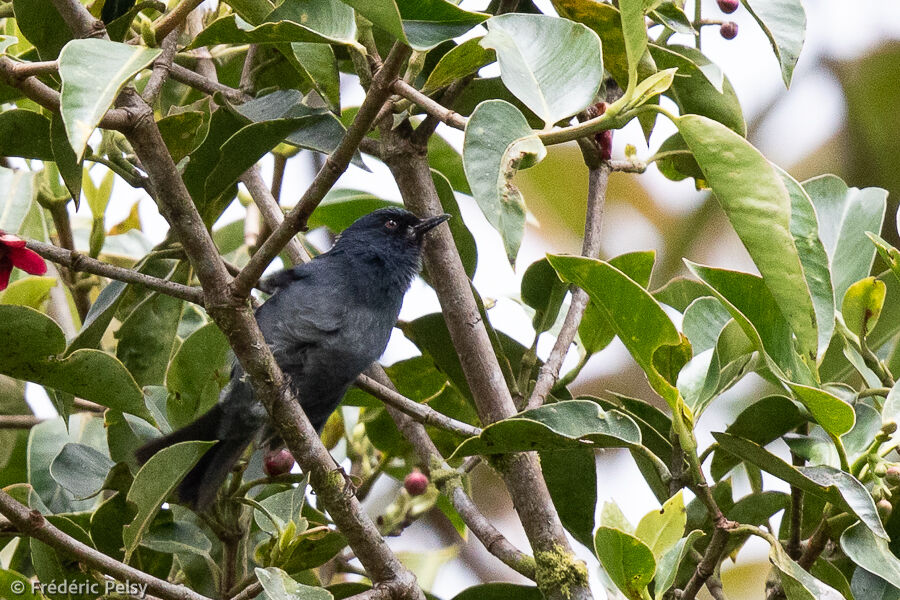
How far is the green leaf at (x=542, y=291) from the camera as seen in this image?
261 centimetres

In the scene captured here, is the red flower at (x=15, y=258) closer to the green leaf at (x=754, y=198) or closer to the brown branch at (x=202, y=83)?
the brown branch at (x=202, y=83)

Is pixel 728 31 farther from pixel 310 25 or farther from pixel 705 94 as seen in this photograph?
pixel 310 25

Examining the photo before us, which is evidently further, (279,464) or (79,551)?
(279,464)

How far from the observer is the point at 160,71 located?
2021 mm

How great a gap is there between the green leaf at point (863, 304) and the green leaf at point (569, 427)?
2.06ft

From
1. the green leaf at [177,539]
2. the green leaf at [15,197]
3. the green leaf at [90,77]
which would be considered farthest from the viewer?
the green leaf at [15,197]

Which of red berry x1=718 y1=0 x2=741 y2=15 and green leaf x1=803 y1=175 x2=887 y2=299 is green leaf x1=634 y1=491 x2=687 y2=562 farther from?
red berry x1=718 y1=0 x2=741 y2=15

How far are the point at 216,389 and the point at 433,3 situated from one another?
1548 millimetres

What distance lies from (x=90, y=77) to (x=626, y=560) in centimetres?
118

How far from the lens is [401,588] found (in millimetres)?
2184

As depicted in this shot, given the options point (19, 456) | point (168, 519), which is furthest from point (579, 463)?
point (19, 456)

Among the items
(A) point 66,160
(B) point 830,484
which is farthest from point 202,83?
(B) point 830,484

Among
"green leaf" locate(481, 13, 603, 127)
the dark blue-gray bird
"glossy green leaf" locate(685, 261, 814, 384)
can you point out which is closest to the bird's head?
the dark blue-gray bird

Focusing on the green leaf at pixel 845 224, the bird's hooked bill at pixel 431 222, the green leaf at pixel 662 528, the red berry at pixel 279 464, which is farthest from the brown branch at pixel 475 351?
the green leaf at pixel 845 224
